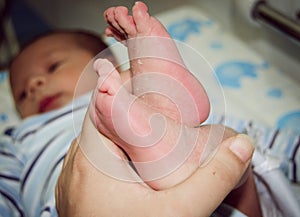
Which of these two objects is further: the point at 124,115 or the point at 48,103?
the point at 48,103

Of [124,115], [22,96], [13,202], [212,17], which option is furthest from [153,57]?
[212,17]

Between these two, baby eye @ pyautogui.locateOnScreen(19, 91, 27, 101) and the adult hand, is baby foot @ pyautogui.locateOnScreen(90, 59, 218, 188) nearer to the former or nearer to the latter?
the adult hand

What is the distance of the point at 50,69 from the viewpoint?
806 millimetres

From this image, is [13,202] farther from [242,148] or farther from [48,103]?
[242,148]

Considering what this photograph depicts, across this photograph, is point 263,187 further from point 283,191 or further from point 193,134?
point 193,134

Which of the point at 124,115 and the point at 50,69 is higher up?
the point at 124,115

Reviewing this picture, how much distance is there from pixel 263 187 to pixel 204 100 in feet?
0.64

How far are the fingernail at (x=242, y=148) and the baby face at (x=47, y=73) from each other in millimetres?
434

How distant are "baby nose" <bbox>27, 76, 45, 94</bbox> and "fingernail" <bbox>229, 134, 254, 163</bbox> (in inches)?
19.0

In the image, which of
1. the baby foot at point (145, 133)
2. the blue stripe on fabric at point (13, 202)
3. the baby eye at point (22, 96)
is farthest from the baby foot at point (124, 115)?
the baby eye at point (22, 96)

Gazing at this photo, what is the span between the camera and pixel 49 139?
0.71 metres

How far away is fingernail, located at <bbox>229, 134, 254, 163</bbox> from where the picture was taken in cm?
40

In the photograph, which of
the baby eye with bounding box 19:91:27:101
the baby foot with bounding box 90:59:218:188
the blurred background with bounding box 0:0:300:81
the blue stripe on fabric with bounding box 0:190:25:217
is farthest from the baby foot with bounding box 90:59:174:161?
the baby eye with bounding box 19:91:27:101

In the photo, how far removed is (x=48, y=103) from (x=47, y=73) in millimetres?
56
